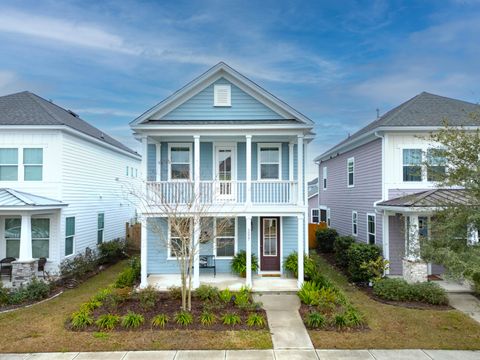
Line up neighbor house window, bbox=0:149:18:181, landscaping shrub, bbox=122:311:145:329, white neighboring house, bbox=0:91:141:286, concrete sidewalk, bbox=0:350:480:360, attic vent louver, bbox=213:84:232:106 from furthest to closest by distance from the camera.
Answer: attic vent louver, bbox=213:84:232:106
neighbor house window, bbox=0:149:18:181
white neighboring house, bbox=0:91:141:286
landscaping shrub, bbox=122:311:145:329
concrete sidewalk, bbox=0:350:480:360

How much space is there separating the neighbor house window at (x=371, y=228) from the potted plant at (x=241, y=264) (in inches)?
215

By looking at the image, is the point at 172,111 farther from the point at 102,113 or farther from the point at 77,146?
the point at 102,113

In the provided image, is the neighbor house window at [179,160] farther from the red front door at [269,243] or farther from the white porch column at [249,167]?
the red front door at [269,243]

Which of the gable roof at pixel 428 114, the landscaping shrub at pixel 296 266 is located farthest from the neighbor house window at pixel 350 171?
the landscaping shrub at pixel 296 266

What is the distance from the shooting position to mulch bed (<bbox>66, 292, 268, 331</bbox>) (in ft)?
27.1

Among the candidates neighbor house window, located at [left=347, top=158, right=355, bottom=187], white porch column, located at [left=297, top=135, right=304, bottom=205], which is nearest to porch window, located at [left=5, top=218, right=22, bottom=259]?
white porch column, located at [left=297, top=135, right=304, bottom=205]

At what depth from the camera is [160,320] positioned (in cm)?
838

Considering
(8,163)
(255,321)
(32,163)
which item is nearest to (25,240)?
(32,163)

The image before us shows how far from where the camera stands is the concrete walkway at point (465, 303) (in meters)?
9.71

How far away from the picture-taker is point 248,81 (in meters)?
13.0

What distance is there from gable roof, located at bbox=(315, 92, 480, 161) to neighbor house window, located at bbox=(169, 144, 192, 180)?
7741 mm

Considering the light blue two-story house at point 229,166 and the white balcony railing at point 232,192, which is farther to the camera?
the light blue two-story house at point 229,166

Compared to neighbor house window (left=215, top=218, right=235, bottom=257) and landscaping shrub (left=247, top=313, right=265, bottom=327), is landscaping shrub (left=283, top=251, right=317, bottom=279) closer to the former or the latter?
neighbor house window (left=215, top=218, right=235, bottom=257)

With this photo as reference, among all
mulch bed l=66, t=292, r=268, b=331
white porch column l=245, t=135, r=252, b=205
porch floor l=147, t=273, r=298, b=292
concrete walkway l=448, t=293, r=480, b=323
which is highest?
white porch column l=245, t=135, r=252, b=205
